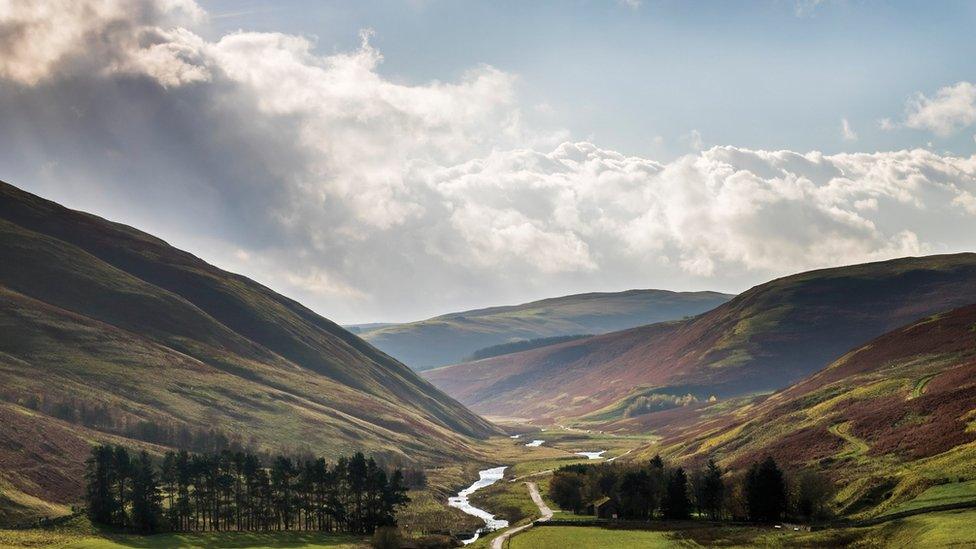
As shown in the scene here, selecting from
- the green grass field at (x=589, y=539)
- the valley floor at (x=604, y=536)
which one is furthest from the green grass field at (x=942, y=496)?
the green grass field at (x=589, y=539)

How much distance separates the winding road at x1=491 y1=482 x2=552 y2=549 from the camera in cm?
10714

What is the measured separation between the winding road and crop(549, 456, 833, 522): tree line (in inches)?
155

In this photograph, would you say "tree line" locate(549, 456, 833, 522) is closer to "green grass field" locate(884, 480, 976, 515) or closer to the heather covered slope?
the heather covered slope

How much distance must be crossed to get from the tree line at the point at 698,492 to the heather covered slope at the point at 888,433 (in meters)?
5.20

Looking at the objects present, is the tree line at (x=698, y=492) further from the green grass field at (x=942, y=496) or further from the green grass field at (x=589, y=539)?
the green grass field at (x=942, y=496)

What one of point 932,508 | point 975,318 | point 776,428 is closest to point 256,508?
point 932,508

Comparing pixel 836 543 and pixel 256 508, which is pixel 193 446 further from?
pixel 836 543

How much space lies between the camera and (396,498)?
126938 millimetres

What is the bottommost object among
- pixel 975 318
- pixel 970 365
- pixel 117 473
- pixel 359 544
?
pixel 359 544

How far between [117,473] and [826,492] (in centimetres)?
9751

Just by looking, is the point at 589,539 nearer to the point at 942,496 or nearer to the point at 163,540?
the point at 942,496

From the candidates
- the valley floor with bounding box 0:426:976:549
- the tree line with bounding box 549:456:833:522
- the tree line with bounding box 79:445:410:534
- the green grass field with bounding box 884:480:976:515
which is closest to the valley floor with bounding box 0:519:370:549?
the valley floor with bounding box 0:426:976:549

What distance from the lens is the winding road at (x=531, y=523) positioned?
352 ft

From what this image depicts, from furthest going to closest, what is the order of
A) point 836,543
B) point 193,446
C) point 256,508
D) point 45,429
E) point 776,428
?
point 193,446
point 776,428
point 45,429
point 256,508
point 836,543
